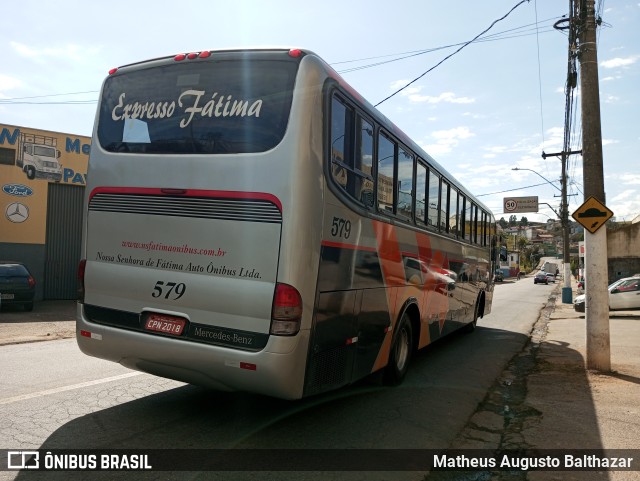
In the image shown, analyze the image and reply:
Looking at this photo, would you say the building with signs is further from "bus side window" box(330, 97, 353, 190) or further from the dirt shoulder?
"bus side window" box(330, 97, 353, 190)

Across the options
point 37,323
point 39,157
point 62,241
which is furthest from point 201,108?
point 62,241

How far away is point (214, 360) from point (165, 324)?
0.61 meters

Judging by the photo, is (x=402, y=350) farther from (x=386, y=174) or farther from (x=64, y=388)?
(x=64, y=388)

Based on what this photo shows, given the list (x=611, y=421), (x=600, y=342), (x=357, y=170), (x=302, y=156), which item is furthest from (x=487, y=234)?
(x=302, y=156)

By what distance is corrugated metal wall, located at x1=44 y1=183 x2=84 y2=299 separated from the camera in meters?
19.0

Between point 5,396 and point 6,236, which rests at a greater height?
point 6,236

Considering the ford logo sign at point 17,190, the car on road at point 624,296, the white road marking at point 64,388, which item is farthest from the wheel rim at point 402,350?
the ford logo sign at point 17,190

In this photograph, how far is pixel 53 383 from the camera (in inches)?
249

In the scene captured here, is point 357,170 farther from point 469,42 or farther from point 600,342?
point 469,42

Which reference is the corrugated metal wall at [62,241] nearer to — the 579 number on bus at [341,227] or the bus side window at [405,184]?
the bus side window at [405,184]

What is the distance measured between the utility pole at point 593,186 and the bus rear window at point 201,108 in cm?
608

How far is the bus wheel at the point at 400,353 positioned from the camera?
6.48 m

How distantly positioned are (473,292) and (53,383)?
8.73 m

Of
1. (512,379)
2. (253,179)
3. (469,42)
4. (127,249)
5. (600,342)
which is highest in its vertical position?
(469,42)
